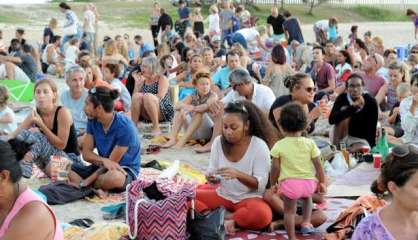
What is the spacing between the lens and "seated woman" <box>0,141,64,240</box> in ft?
11.2

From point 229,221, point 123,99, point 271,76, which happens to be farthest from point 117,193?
point 271,76

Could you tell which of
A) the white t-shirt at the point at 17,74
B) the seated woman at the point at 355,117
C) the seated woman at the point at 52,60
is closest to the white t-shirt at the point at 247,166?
the seated woman at the point at 355,117

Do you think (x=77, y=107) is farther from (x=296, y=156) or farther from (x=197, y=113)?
(x=296, y=156)

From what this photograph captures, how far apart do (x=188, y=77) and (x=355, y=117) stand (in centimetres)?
464

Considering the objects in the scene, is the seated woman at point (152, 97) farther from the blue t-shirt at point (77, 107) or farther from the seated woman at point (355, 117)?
the seated woman at point (355, 117)

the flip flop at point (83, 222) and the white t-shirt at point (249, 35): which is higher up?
the white t-shirt at point (249, 35)

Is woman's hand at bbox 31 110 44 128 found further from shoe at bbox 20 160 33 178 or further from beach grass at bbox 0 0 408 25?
beach grass at bbox 0 0 408 25

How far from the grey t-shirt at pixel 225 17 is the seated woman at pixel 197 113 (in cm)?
1206

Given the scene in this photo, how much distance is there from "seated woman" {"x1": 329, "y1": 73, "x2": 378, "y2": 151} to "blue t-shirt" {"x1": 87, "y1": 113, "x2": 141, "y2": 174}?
2508 mm

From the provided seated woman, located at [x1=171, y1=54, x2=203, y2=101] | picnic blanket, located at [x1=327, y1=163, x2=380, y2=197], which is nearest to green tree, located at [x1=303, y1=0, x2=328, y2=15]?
seated woman, located at [x1=171, y1=54, x2=203, y2=101]

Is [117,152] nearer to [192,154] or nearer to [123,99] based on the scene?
[192,154]

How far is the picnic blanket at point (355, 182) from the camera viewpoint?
7250 mm

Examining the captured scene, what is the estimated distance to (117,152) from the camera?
7.11 meters

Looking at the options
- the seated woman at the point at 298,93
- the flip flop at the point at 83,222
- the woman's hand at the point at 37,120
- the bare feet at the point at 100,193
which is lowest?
the bare feet at the point at 100,193
